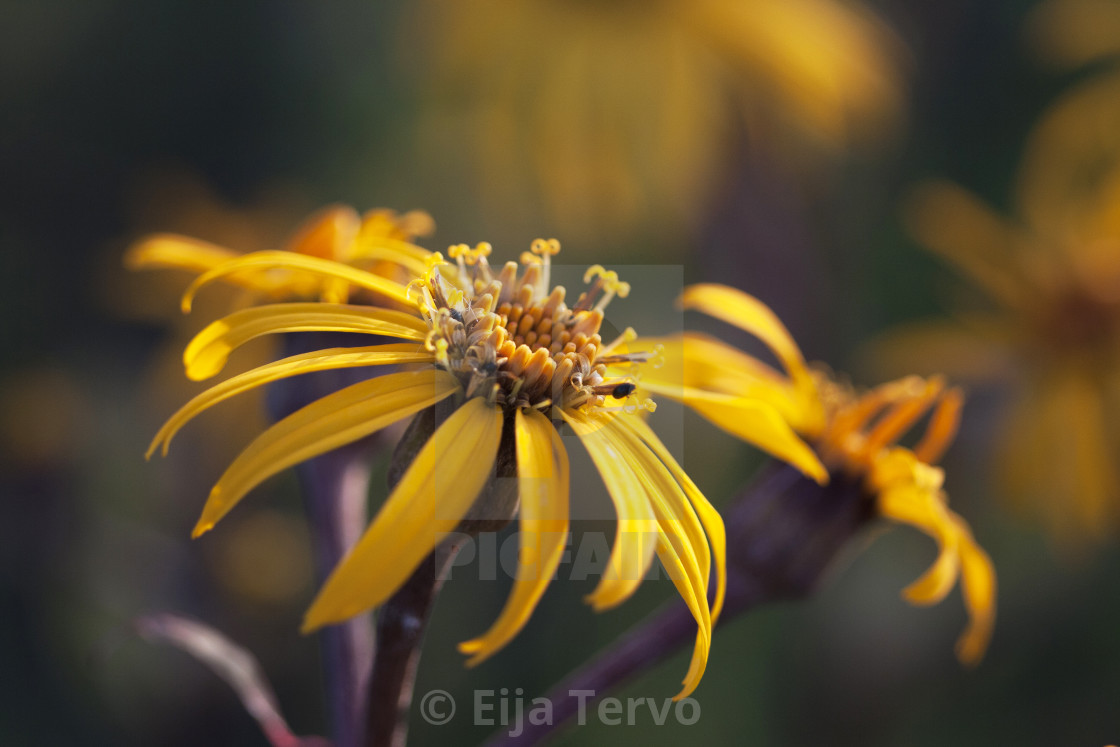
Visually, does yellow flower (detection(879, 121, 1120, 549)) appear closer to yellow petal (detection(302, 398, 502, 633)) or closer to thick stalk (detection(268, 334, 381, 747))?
thick stalk (detection(268, 334, 381, 747))

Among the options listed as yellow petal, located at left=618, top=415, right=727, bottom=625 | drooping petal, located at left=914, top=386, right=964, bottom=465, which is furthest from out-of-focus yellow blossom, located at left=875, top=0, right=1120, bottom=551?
yellow petal, located at left=618, top=415, right=727, bottom=625

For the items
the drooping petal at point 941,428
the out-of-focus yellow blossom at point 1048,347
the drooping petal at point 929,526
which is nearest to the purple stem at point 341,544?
the drooping petal at point 929,526

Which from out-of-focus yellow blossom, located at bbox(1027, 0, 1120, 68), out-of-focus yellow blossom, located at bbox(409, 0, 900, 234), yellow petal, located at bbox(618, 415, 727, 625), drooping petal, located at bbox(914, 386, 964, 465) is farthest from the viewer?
out-of-focus yellow blossom, located at bbox(409, 0, 900, 234)

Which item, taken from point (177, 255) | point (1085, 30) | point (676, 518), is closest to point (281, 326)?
point (177, 255)

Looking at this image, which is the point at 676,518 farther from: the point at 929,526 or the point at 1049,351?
the point at 1049,351

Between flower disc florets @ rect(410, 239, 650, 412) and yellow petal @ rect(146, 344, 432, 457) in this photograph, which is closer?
yellow petal @ rect(146, 344, 432, 457)

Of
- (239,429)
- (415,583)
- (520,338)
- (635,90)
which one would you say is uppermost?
(635,90)

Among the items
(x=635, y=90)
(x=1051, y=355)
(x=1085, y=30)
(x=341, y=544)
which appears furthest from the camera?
(x=635, y=90)

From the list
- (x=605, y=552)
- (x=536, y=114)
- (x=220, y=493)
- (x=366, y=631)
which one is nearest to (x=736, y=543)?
(x=605, y=552)
